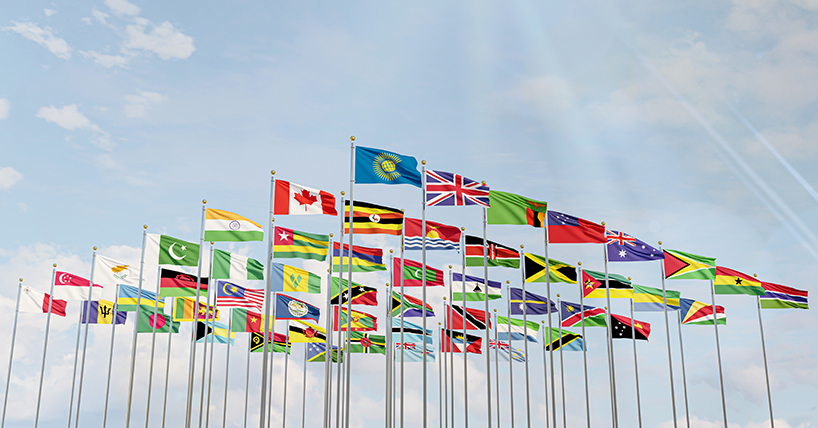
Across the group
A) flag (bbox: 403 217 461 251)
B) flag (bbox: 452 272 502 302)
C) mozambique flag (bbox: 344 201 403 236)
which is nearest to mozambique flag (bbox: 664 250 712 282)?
flag (bbox: 452 272 502 302)

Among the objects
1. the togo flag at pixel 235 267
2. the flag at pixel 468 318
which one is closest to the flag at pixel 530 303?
the flag at pixel 468 318

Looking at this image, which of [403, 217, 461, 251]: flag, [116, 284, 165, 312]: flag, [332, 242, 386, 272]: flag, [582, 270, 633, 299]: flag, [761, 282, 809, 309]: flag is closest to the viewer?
[403, 217, 461, 251]: flag

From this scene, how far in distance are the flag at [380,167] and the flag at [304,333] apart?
52.1ft

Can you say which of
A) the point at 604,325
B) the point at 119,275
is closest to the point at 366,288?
the point at 119,275

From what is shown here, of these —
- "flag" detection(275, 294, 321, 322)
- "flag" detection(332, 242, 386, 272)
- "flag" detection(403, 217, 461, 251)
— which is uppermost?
"flag" detection(403, 217, 461, 251)

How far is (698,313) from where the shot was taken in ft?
121

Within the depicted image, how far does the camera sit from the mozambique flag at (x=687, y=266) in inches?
1195

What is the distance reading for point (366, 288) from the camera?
28.8m

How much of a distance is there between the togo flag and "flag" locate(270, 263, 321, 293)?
1.50 metres

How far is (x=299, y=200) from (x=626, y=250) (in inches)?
603

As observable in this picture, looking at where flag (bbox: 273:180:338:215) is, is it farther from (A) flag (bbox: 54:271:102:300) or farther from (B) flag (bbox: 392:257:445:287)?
(A) flag (bbox: 54:271:102:300)

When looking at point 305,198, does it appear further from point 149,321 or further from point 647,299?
point 647,299

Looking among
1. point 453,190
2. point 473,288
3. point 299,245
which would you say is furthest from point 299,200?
point 473,288

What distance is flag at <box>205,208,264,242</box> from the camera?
23938mm
